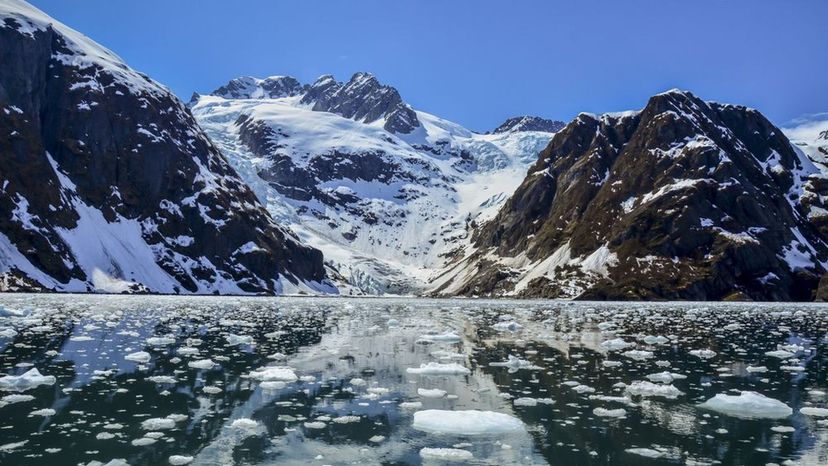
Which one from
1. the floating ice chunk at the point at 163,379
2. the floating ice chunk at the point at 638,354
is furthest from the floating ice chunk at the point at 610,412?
the floating ice chunk at the point at 163,379

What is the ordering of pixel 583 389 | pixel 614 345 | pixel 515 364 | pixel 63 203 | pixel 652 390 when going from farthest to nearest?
pixel 63 203 < pixel 614 345 < pixel 515 364 < pixel 583 389 < pixel 652 390

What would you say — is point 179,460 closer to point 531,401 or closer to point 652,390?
point 531,401

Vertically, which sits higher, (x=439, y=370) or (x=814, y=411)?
(x=814, y=411)

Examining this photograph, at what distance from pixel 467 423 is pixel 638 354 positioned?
64.9ft

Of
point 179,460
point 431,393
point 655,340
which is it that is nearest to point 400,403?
point 431,393

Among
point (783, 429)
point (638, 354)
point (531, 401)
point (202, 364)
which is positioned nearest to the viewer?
point (783, 429)

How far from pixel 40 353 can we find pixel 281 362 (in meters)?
12.0

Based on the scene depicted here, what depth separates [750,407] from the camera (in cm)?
1928

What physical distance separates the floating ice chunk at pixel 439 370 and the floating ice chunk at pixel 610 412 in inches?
329

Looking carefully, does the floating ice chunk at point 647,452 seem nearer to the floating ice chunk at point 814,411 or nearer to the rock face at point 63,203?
the floating ice chunk at point 814,411

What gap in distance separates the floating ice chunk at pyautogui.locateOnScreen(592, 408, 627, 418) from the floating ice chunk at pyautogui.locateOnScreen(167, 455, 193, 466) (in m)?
11.8

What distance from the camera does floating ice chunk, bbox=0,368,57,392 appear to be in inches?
826

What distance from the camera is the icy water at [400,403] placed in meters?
14.6

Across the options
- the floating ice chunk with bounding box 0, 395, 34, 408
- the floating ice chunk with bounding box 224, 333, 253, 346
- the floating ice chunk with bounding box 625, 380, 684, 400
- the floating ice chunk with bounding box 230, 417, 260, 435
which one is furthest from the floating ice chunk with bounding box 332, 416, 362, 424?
the floating ice chunk with bounding box 224, 333, 253, 346
